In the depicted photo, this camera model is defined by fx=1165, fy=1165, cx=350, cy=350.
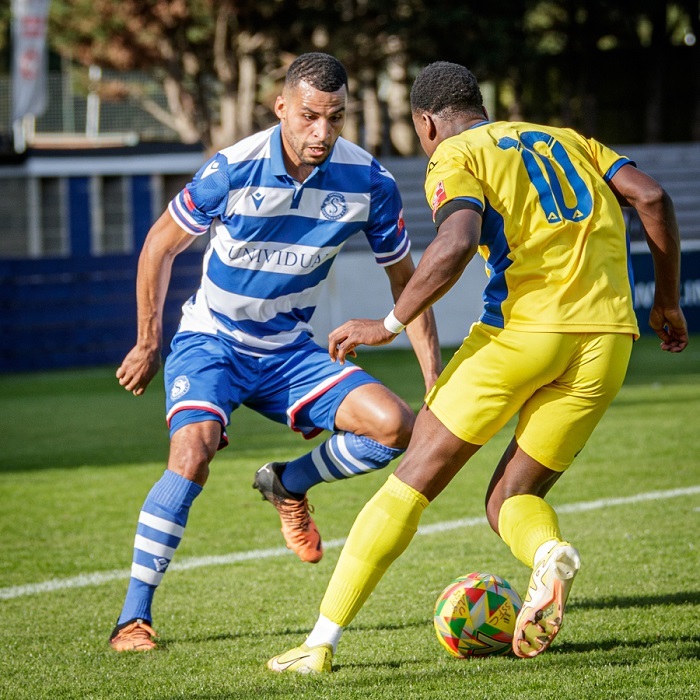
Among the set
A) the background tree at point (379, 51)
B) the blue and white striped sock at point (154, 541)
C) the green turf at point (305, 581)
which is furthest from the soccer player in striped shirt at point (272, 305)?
the background tree at point (379, 51)

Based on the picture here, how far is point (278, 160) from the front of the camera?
16.3ft

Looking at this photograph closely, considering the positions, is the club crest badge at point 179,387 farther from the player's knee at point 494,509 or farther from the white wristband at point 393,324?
the player's knee at point 494,509

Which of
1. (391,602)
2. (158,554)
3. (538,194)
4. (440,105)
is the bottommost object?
(391,602)

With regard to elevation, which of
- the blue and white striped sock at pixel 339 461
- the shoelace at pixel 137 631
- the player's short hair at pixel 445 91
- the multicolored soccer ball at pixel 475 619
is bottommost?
the shoelace at pixel 137 631

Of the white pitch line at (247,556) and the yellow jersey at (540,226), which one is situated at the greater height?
the yellow jersey at (540,226)

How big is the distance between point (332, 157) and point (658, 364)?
438 inches

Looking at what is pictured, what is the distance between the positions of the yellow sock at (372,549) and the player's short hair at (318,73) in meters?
1.71

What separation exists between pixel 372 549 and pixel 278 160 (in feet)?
5.88

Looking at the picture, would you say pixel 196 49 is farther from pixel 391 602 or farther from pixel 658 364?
pixel 391 602

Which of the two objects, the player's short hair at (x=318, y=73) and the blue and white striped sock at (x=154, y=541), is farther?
the player's short hair at (x=318, y=73)

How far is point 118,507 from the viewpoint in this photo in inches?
299

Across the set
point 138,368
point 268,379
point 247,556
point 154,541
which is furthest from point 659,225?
point 247,556

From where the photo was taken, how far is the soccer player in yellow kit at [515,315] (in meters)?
3.92

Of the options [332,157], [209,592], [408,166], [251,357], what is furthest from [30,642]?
[408,166]
